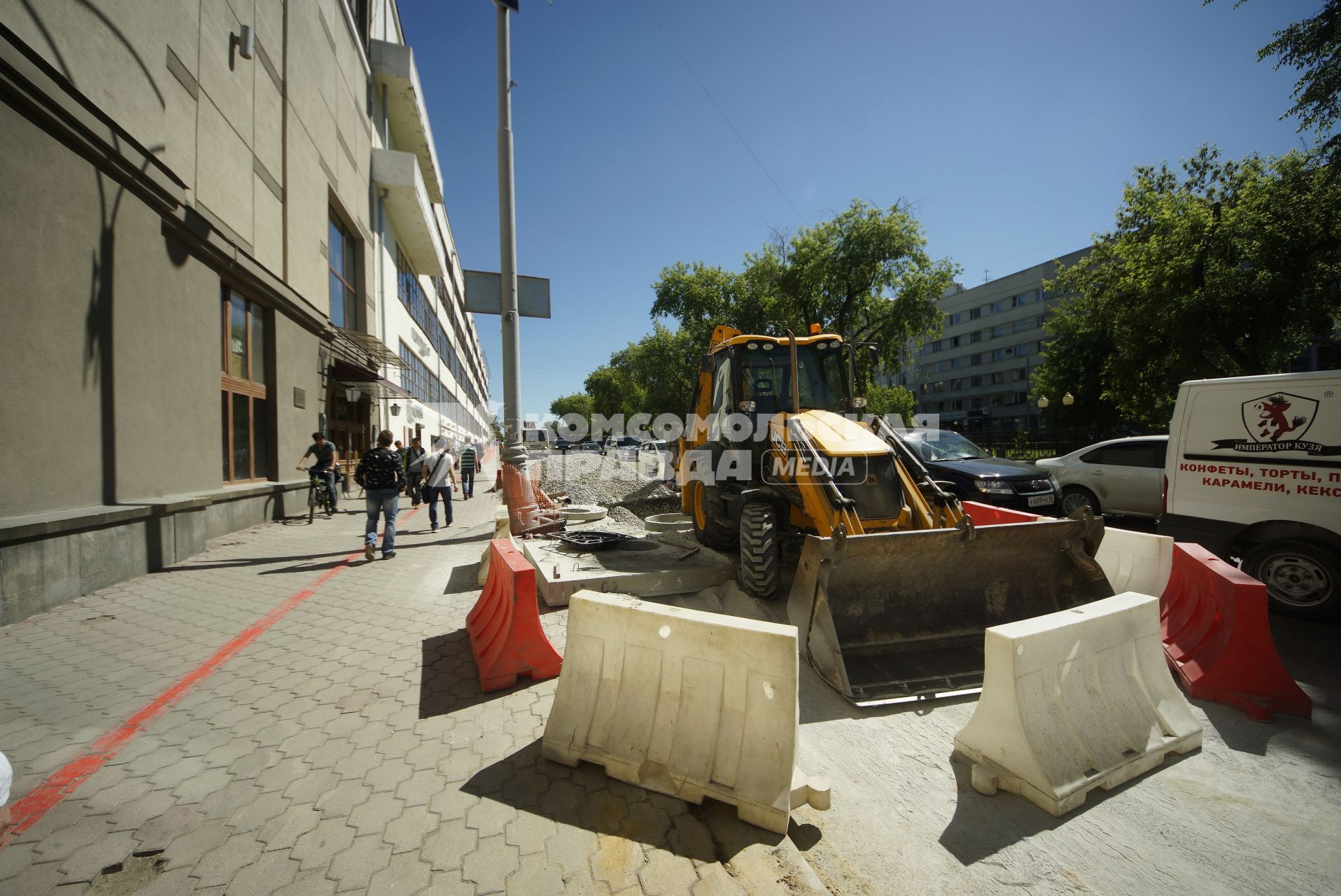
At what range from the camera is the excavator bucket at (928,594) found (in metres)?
3.92

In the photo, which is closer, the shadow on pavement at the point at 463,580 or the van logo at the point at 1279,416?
the van logo at the point at 1279,416

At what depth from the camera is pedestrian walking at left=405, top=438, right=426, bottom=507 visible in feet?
37.9

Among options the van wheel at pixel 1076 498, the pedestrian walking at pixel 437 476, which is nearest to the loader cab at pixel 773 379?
the pedestrian walking at pixel 437 476

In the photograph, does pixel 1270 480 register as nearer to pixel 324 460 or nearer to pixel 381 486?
pixel 381 486

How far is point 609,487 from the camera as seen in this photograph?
1387cm

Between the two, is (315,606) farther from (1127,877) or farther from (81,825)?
(1127,877)

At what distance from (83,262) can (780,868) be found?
28.8ft

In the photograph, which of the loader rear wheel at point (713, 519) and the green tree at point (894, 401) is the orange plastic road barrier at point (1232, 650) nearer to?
the loader rear wheel at point (713, 519)

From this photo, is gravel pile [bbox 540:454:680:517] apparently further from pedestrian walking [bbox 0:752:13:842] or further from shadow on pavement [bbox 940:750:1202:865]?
pedestrian walking [bbox 0:752:13:842]

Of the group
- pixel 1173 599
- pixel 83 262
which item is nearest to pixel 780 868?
pixel 1173 599

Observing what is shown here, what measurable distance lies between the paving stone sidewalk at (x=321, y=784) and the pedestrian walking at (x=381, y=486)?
2722 millimetres

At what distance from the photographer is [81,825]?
7.82ft

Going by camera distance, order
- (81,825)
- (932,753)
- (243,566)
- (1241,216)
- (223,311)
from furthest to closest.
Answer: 1. (1241,216)
2. (223,311)
3. (243,566)
4. (932,753)
5. (81,825)

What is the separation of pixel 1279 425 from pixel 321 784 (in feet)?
25.9
